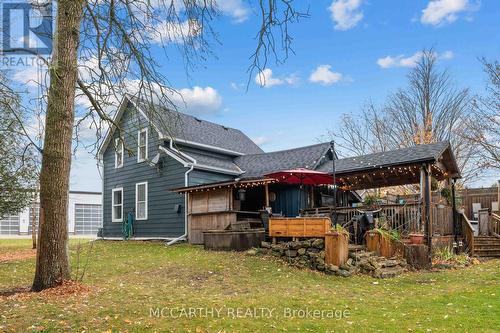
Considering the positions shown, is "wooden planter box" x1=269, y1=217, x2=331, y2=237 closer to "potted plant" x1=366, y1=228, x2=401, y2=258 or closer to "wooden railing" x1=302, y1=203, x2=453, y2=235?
"potted plant" x1=366, y1=228, x2=401, y2=258

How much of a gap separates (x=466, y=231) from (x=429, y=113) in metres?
11.3

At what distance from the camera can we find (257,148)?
23.1 meters

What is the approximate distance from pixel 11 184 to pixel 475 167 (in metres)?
22.8

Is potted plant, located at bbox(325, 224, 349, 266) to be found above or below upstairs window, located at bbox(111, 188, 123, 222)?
below

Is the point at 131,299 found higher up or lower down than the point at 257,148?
lower down

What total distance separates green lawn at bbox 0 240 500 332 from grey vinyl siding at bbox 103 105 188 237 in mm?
5580

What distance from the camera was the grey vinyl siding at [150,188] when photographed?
17.4m

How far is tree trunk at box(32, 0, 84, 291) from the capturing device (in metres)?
7.18

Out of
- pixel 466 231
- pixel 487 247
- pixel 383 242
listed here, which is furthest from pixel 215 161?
pixel 487 247

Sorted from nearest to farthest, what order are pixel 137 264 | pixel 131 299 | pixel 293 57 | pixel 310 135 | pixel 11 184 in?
pixel 293 57 → pixel 131 299 → pixel 137 264 → pixel 11 184 → pixel 310 135

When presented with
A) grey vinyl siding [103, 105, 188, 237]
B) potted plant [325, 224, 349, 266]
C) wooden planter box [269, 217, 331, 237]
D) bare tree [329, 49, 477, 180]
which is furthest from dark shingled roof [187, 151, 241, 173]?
bare tree [329, 49, 477, 180]

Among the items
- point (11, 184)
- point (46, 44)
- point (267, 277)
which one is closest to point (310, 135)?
point (11, 184)

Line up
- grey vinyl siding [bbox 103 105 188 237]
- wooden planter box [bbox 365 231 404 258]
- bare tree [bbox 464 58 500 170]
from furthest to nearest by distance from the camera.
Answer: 1. bare tree [bbox 464 58 500 170]
2. grey vinyl siding [bbox 103 105 188 237]
3. wooden planter box [bbox 365 231 404 258]

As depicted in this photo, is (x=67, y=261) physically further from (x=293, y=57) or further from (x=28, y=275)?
(x=293, y=57)
